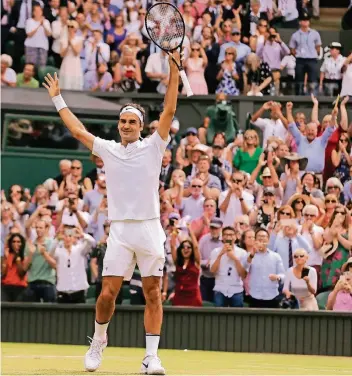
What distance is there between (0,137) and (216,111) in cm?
356

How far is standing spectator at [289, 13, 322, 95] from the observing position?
22531 mm

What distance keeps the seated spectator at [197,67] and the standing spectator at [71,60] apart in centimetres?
190

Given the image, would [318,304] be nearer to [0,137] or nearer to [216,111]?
[216,111]

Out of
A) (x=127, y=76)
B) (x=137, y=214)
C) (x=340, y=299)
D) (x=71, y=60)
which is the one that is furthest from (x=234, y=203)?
(x=137, y=214)

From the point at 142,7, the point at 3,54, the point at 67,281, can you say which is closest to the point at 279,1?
the point at 142,7

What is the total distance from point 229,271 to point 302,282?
89 cm

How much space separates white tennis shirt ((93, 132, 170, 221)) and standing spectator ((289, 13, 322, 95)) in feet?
39.2

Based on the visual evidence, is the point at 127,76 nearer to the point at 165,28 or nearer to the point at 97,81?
the point at 97,81

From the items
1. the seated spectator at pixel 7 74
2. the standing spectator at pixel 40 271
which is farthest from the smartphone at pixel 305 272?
the seated spectator at pixel 7 74

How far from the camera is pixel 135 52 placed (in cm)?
2275

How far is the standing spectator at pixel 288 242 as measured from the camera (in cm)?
1700

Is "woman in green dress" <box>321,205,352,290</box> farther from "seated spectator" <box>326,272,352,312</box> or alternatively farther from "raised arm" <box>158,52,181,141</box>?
"raised arm" <box>158,52,181,141</box>

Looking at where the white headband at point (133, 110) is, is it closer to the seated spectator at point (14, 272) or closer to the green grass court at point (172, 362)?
the green grass court at point (172, 362)

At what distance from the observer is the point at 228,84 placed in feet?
73.8
